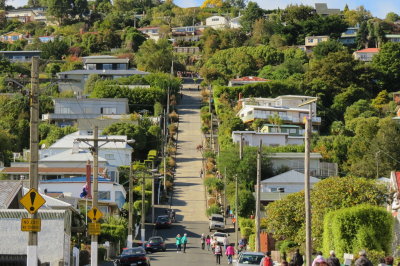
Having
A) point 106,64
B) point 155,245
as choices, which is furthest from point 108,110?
point 155,245

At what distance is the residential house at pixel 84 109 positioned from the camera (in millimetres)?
125375

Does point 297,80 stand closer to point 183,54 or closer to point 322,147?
point 322,147

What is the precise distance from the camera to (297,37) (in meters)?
186

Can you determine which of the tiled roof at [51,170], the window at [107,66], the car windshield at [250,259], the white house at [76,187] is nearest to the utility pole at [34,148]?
the car windshield at [250,259]

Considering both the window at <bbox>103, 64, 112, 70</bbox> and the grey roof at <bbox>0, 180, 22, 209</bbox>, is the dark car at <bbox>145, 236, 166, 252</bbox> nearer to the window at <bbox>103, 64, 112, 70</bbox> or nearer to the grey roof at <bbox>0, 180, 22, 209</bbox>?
the grey roof at <bbox>0, 180, 22, 209</bbox>

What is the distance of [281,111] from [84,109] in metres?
21.5

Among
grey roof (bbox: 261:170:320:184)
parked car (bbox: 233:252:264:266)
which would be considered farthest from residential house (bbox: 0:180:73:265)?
grey roof (bbox: 261:170:320:184)

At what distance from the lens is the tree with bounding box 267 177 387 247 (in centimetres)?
6431

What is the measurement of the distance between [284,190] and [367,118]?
27794 millimetres

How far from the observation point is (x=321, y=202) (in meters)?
64.4

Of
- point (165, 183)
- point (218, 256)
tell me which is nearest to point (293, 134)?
point (165, 183)

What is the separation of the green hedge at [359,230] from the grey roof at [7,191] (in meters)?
14.0

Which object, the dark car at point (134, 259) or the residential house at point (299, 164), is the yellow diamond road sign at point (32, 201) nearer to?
the dark car at point (134, 259)

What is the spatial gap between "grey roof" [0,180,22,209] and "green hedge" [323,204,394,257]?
14017mm
